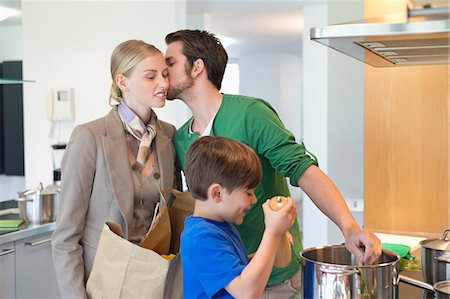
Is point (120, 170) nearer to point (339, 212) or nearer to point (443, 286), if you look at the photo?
point (339, 212)

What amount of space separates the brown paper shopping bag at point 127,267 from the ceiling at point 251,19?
10.9 feet

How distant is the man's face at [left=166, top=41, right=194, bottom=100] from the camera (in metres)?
1.87

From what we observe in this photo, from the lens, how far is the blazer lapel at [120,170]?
1727 mm

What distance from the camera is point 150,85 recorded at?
1804mm

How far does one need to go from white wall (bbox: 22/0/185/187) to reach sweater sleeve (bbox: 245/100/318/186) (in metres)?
2.68

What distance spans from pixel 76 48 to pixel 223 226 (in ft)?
11.1

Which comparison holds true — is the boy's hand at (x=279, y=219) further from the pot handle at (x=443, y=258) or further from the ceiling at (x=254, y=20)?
the ceiling at (x=254, y=20)

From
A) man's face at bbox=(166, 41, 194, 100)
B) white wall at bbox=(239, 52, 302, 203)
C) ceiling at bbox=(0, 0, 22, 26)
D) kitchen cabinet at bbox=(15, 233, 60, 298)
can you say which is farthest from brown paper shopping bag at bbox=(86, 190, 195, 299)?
white wall at bbox=(239, 52, 302, 203)

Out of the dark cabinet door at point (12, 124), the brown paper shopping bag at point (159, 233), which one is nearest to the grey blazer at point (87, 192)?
the brown paper shopping bag at point (159, 233)

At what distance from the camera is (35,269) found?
3.08 metres

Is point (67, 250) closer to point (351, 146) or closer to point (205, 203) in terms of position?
point (205, 203)

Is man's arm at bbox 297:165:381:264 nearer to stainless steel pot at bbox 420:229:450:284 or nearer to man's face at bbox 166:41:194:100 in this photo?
stainless steel pot at bbox 420:229:450:284

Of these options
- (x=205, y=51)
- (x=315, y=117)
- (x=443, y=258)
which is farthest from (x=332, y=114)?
(x=443, y=258)

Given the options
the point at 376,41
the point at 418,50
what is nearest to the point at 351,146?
the point at 418,50
